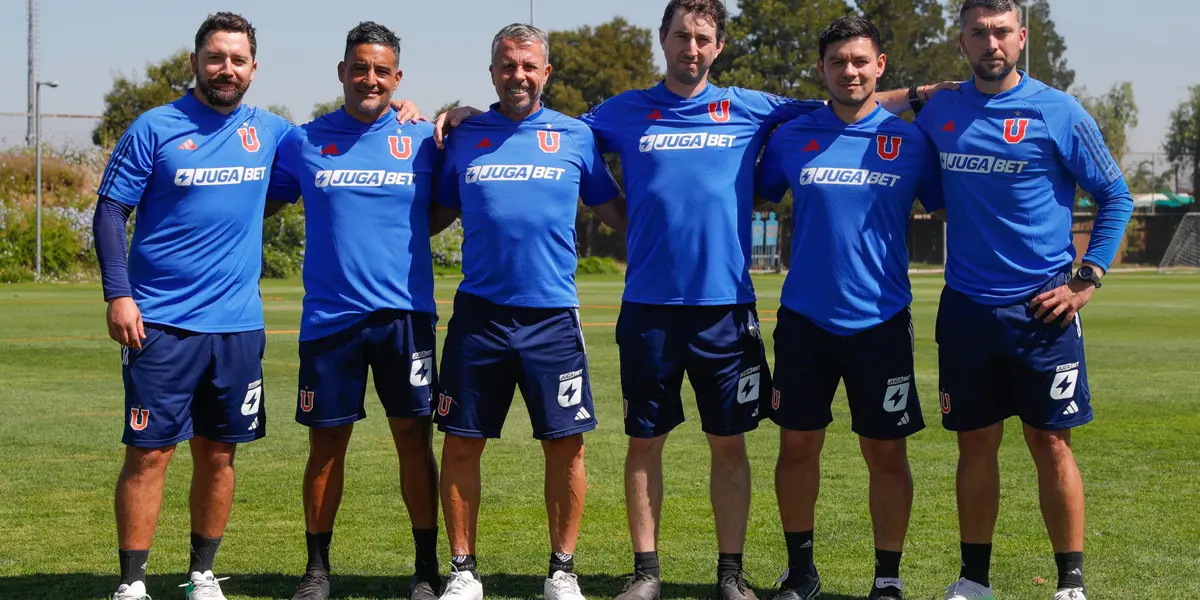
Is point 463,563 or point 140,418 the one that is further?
point 463,563

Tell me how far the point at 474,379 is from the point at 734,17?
201 feet

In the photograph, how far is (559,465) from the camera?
5.73m

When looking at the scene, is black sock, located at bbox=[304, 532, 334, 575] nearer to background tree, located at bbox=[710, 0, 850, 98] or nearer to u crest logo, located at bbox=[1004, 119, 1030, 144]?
u crest logo, located at bbox=[1004, 119, 1030, 144]

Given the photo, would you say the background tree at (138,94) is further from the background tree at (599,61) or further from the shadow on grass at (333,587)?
the shadow on grass at (333,587)

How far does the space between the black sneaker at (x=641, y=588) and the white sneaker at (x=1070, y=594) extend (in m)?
1.68

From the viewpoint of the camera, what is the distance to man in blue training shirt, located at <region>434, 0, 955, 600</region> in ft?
18.5

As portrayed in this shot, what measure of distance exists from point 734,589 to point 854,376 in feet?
3.45

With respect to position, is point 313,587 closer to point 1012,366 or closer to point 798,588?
point 798,588

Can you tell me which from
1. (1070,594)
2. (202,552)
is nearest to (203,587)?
(202,552)

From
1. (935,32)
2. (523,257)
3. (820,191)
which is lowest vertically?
(523,257)

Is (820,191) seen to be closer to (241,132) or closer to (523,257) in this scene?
(523,257)

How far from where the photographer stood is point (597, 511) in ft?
25.0

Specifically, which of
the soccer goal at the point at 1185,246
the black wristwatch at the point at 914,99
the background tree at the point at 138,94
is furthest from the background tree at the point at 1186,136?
the black wristwatch at the point at 914,99

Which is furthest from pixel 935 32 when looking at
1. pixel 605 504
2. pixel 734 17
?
pixel 605 504
